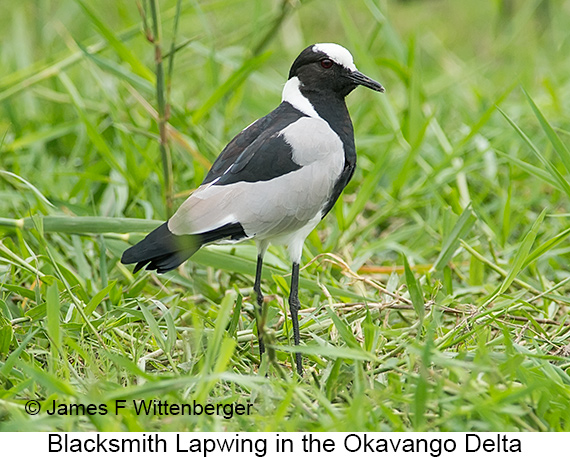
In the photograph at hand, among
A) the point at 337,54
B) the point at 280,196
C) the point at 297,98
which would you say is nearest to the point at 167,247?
the point at 280,196

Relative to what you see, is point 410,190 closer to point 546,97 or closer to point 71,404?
point 546,97

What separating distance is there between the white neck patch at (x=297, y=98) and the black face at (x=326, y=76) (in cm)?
3

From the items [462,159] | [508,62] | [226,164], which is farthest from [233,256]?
[508,62]

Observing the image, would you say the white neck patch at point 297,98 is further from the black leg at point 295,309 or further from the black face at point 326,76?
the black leg at point 295,309

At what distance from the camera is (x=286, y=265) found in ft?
9.32

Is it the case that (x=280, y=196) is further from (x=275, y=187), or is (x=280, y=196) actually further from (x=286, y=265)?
(x=286, y=265)

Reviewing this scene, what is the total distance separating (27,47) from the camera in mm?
4406

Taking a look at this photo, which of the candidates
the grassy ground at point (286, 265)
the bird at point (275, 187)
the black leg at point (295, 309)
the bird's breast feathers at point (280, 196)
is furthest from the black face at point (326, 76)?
the black leg at point (295, 309)

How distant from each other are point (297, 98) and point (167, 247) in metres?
0.71

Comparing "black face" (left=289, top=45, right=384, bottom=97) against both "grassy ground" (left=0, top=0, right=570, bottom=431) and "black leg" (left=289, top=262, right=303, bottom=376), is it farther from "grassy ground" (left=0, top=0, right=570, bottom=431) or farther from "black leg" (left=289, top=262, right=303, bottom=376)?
"black leg" (left=289, top=262, right=303, bottom=376)

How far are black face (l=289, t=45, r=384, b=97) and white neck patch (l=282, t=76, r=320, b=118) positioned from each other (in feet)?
0.10

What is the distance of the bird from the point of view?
7.18 ft

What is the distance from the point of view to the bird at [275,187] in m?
2.19

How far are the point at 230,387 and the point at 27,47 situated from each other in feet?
9.99
